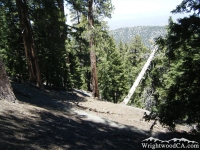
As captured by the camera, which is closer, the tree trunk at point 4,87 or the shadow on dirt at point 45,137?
the shadow on dirt at point 45,137

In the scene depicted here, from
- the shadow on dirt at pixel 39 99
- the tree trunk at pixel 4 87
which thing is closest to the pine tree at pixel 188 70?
the tree trunk at pixel 4 87

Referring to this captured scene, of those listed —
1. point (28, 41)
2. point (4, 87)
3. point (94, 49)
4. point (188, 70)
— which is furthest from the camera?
point (94, 49)

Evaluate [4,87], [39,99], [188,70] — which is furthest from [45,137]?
[39,99]

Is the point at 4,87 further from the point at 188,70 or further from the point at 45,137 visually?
the point at 188,70

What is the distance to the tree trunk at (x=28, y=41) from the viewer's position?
14951mm

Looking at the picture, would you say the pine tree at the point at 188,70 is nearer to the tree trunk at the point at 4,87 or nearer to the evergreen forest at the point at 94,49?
the evergreen forest at the point at 94,49

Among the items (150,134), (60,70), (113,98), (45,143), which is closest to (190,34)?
(150,134)

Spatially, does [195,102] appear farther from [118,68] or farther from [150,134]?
[118,68]

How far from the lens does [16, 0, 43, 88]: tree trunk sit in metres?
15.0

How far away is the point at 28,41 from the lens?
1612 cm

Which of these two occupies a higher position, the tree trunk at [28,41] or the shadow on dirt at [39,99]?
the tree trunk at [28,41]

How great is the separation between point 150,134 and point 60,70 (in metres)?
15.2

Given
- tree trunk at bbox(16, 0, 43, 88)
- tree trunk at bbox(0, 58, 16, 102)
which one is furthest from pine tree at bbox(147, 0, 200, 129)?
tree trunk at bbox(16, 0, 43, 88)

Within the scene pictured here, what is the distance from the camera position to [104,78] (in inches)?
1505
